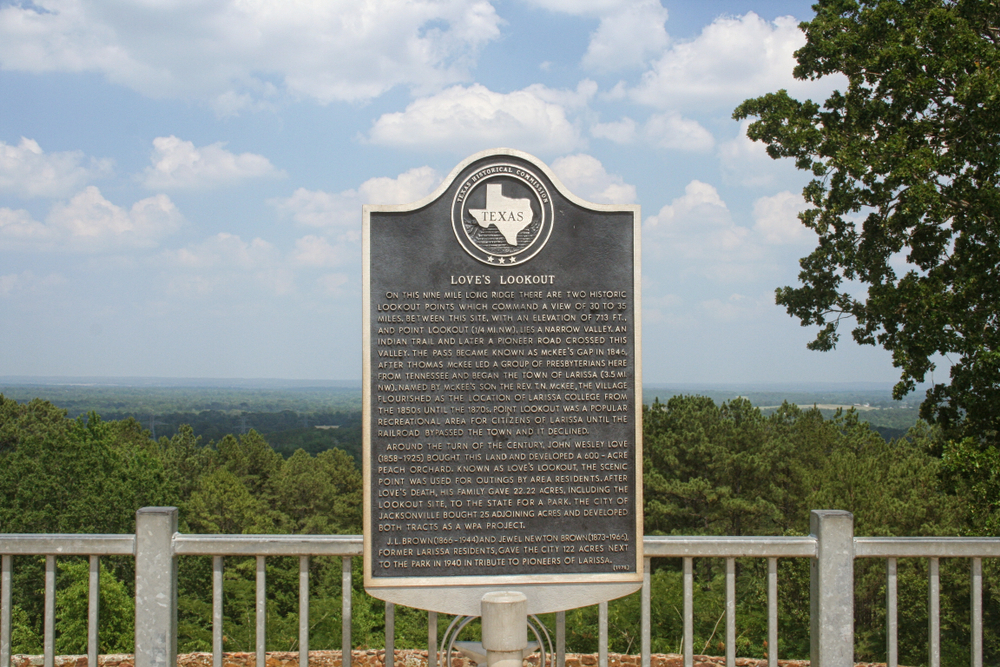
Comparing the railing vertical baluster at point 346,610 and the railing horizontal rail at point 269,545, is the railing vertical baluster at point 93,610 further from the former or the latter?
the railing vertical baluster at point 346,610

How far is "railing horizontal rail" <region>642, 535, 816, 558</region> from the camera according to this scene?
175 inches

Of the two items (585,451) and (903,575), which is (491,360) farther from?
(903,575)

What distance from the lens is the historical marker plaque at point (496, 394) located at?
14.3ft

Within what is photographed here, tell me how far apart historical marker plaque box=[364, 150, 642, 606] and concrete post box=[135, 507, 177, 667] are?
1.23 m

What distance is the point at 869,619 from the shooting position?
27.0 meters

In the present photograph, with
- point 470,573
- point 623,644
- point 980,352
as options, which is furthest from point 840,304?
point 470,573

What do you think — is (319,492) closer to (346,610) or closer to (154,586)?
(154,586)

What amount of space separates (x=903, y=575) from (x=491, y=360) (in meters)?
25.2

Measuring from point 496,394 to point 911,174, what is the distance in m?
11.5

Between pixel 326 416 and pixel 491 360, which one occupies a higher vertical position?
pixel 491 360

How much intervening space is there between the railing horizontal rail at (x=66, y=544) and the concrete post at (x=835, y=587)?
4049 mm

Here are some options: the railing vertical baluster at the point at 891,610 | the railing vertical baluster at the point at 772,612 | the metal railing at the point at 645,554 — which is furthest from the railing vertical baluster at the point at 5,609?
the railing vertical baluster at the point at 891,610

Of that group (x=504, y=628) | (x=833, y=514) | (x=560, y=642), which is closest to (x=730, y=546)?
(x=833, y=514)

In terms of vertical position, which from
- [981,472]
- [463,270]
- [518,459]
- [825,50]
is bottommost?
[981,472]
